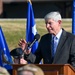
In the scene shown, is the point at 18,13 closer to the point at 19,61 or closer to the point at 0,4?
the point at 0,4

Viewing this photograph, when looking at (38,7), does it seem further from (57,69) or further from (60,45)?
(57,69)

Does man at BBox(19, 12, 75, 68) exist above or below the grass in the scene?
above

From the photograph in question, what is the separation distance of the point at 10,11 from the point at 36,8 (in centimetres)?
235

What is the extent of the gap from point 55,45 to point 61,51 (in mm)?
139

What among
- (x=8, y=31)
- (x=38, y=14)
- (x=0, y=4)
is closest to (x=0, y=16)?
(x=0, y=4)

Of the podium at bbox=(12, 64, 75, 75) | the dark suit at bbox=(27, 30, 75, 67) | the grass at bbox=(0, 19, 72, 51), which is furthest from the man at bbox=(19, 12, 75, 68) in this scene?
the grass at bbox=(0, 19, 72, 51)

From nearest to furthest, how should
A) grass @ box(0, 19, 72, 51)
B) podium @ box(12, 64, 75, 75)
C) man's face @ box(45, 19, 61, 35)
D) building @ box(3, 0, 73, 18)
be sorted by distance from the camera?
podium @ box(12, 64, 75, 75) < man's face @ box(45, 19, 61, 35) < grass @ box(0, 19, 72, 51) < building @ box(3, 0, 73, 18)

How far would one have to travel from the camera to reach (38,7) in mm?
39344

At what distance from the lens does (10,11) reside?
38.8m

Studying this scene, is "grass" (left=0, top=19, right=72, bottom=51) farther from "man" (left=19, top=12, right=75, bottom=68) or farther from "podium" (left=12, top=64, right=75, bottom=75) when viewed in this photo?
"podium" (left=12, top=64, right=75, bottom=75)

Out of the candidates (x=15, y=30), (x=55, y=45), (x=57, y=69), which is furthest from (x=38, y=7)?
(x=57, y=69)

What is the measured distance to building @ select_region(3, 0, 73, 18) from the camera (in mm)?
37844

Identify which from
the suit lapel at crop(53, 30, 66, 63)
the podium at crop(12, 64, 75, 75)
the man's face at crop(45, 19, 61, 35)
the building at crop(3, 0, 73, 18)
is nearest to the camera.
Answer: the podium at crop(12, 64, 75, 75)

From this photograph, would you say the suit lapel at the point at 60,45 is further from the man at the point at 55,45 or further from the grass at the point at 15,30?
the grass at the point at 15,30
